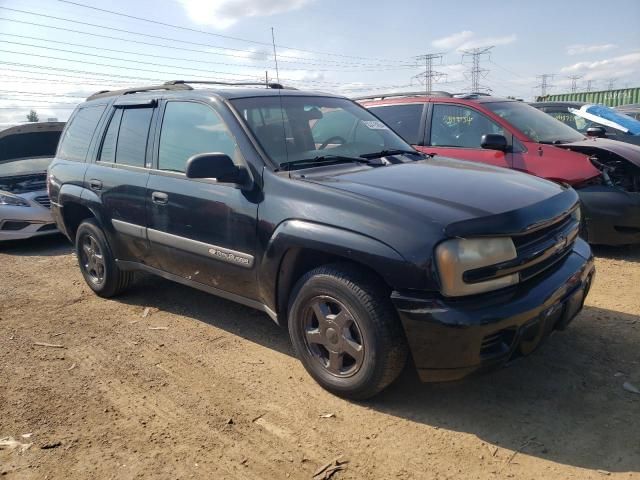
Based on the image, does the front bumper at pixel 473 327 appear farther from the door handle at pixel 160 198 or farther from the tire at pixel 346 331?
the door handle at pixel 160 198

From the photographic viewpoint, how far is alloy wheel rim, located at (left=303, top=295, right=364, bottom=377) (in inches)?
114

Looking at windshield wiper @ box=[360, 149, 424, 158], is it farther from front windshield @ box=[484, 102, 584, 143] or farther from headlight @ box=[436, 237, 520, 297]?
front windshield @ box=[484, 102, 584, 143]

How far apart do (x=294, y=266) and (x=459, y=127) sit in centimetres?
384

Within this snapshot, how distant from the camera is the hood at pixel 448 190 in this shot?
2.67 meters

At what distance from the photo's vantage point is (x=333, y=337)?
9.81 feet

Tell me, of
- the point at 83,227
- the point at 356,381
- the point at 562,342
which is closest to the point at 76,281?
the point at 83,227

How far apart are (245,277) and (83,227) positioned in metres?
2.34

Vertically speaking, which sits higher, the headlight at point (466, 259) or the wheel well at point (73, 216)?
the headlight at point (466, 259)

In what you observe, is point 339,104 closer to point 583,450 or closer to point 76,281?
point 583,450

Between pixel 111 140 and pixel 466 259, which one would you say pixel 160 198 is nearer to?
pixel 111 140

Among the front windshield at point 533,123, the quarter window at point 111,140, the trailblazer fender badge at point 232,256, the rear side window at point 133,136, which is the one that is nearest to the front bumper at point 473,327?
the trailblazer fender badge at point 232,256

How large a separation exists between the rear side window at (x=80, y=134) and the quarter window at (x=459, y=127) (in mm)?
3722

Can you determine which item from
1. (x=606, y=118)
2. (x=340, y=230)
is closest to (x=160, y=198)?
(x=340, y=230)

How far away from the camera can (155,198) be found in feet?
12.9
